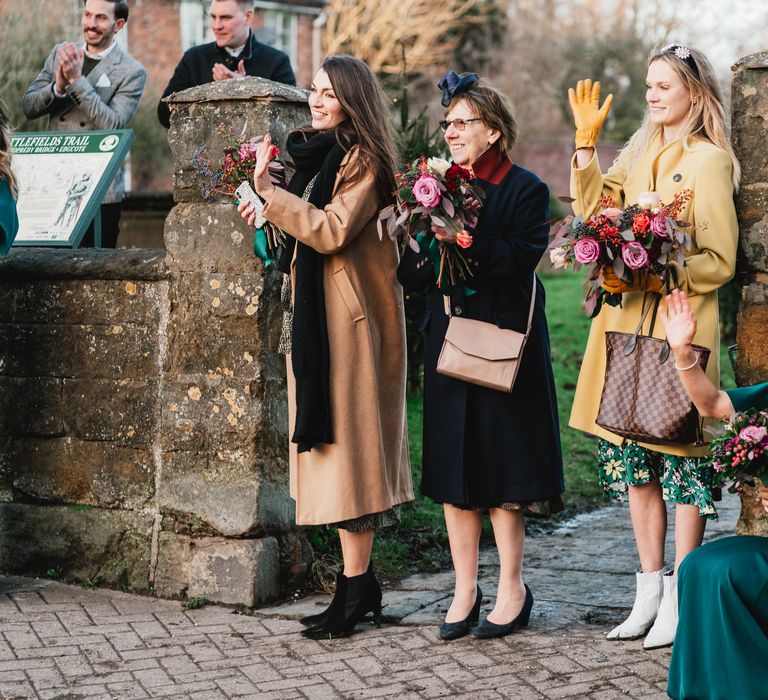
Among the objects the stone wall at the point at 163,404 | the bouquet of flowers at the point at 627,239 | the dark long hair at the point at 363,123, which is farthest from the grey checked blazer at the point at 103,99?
the bouquet of flowers at the point at 627,239

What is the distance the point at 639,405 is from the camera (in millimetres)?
4391

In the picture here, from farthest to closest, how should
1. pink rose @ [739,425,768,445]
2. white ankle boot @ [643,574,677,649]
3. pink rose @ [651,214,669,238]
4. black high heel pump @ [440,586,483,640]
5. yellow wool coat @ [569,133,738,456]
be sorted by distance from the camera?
black high heel pump @ [440,586,483,640]
white ankle boot @ [643,574,677,649]
yellow wool coat @ [569,133,738,456]
pink rose @ [651,214,669,238]
pink rose @ [739,425,768,445]

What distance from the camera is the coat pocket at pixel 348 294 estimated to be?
480cm

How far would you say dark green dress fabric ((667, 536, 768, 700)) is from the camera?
3.60 m

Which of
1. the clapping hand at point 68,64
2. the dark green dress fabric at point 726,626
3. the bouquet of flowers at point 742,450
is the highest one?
the clapping hand at point 68,64

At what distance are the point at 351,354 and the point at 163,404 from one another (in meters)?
1.11

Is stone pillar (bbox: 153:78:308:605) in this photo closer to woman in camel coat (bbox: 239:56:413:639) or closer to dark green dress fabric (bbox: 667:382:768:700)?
woman in camel coat (bbox: 239:56:413:639)

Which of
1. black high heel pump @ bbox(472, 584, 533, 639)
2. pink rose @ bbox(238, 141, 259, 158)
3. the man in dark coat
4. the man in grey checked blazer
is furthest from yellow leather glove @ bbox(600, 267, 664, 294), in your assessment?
the man in grey checked blazer

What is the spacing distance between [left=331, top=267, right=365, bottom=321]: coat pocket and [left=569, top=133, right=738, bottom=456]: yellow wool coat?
94 centimetres

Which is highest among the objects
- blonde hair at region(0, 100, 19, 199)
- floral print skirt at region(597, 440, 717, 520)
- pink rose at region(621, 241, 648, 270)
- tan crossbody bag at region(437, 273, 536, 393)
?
blonde hair at region(0, 100, 19, 199)

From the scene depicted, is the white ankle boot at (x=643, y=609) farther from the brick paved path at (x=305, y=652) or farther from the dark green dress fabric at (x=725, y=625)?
the dark green dress fabric at (x=725, y=625)

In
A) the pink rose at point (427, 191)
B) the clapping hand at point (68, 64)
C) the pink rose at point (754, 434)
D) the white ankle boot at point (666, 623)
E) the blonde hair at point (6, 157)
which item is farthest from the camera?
the clapping hand at point (68, 64)

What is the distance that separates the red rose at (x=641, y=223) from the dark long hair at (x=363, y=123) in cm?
106

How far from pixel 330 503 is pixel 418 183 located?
135 centimetres
